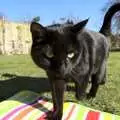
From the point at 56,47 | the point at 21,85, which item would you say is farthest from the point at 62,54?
the point at 21,85

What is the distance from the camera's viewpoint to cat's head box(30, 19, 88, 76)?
11.9 ft

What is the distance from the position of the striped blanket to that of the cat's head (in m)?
0.58

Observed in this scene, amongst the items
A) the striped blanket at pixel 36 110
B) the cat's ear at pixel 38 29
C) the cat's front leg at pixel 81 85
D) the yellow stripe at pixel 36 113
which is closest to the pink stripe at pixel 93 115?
the striped blanket at pixel 36 110

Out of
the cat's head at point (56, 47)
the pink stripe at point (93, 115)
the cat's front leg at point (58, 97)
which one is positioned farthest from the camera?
the pink stripe at point (93, 115)

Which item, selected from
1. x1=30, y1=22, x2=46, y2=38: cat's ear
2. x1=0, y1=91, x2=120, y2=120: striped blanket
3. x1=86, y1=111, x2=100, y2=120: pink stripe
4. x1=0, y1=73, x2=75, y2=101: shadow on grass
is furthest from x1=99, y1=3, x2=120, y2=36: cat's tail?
x1=30, y1=22, x2=46, y2=38: cat's ear

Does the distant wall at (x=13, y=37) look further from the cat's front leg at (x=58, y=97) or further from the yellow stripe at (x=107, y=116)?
the cat's front leg at (x=58, y=97)

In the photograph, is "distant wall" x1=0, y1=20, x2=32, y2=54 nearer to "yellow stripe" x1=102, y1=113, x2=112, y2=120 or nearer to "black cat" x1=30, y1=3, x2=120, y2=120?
"black cat" x1=30, y1=3, x2=120, y2=120

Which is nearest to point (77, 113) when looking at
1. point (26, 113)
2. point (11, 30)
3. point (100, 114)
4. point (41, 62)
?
point (100, 114)

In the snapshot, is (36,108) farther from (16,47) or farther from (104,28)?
(16,47)

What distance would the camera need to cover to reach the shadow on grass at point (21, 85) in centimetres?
569

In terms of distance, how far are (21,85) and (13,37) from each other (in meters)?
20.2

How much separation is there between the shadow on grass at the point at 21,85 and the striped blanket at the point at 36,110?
78 centimetres

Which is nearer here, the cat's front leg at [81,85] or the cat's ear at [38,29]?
the cat's ear at [38,29]

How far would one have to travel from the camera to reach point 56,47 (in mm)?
3652
